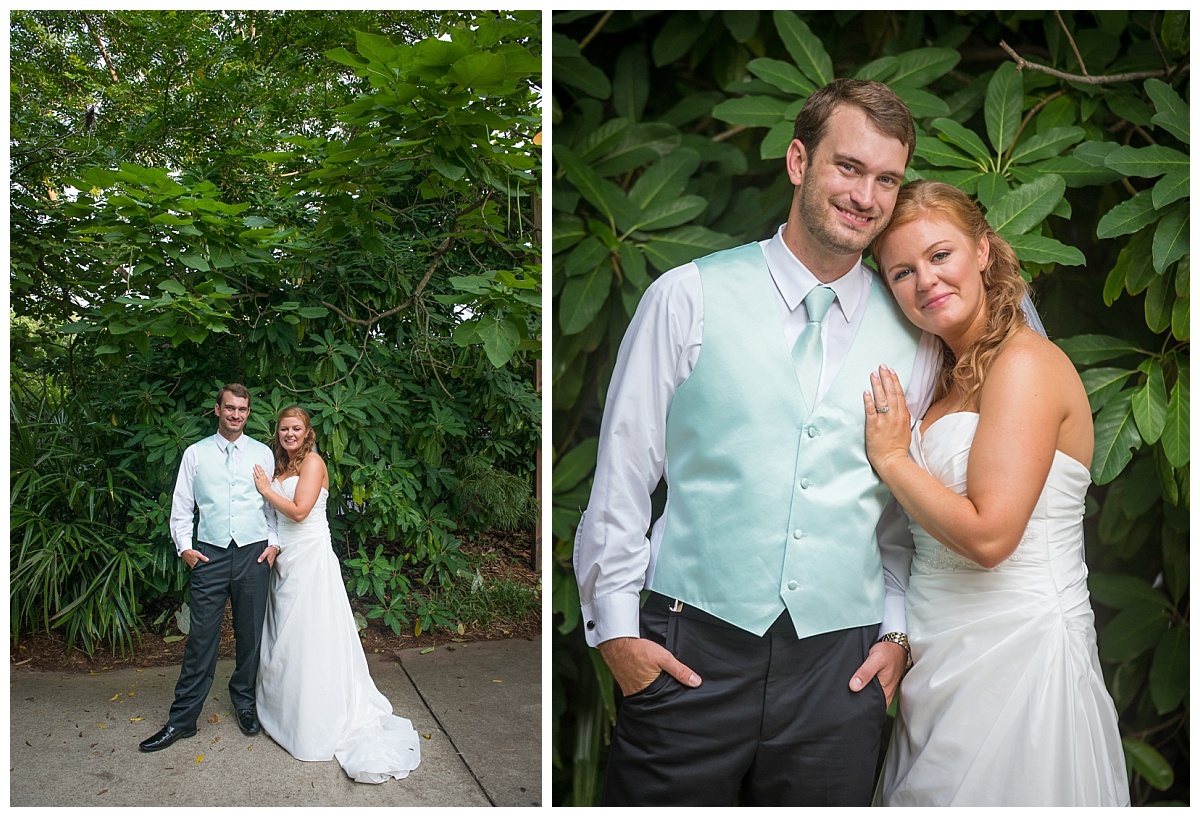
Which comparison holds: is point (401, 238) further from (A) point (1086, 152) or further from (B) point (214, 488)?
(A) point (1086, 152)

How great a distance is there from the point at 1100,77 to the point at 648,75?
1070 mm

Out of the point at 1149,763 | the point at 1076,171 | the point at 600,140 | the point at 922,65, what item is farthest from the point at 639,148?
the point at 1149,763

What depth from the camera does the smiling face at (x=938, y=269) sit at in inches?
67.4

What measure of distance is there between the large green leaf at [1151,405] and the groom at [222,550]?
2575mm

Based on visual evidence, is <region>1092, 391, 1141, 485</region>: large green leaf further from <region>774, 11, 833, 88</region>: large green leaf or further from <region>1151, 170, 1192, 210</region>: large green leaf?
<region>774, 11, 833, 88</region>: large green leaf

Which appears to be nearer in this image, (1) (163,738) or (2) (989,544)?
(2) (989,544)

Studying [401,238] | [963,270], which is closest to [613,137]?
[963,270]

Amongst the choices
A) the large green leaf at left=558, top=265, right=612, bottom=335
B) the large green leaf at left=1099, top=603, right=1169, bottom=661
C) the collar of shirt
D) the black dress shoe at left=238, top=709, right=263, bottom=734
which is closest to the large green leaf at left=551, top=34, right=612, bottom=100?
the large green leaf at left=558, top=265, right=612, bottom=335

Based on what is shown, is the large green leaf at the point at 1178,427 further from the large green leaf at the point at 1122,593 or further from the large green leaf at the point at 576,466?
the large green leaf at the point at 576,466

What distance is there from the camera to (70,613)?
3264mm

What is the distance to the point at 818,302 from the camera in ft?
5.68

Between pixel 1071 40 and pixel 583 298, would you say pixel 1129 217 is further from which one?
pixel 583 298

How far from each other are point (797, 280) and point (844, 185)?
0.69ft

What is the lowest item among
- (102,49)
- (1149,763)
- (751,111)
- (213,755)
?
(213,755)
